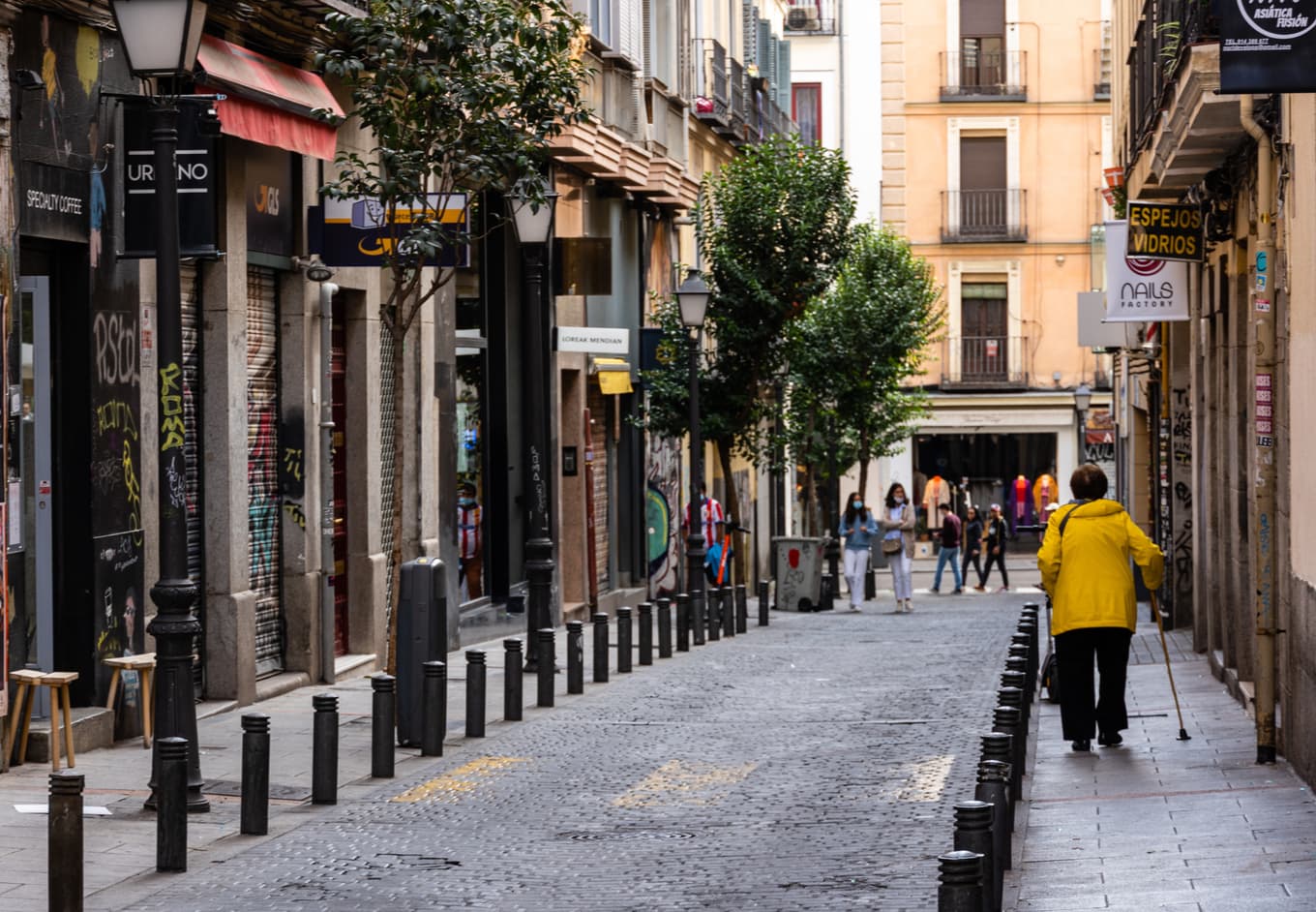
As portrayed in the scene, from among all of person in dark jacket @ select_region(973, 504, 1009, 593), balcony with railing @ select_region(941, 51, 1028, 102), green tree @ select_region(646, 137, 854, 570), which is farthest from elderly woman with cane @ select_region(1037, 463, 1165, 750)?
balcony with railing @ select_region(941, 51, 1028, 102)

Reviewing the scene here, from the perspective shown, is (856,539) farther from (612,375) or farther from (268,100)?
(268,100)

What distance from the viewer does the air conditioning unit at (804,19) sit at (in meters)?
55.4

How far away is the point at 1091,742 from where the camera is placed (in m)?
13.7

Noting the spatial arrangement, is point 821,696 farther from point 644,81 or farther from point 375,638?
point 644,81

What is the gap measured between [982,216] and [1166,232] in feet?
121

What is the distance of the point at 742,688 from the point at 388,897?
→ 9.35 meters

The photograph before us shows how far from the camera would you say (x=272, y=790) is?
12.0m

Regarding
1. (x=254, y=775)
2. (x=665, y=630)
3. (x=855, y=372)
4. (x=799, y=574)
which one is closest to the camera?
(x=254, y=775)

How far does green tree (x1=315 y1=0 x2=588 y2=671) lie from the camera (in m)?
14.6

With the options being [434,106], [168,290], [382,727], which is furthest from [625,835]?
[434,106]

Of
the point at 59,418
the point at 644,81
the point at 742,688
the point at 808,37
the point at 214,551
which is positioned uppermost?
the point at 808,37

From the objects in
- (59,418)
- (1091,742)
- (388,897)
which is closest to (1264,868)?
(388,897)

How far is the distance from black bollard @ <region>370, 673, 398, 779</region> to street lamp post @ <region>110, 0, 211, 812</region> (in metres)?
1.64

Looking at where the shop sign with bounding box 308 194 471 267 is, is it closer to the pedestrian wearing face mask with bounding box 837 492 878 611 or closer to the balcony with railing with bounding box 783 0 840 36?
the pedestrian wearing face mask with bounding box 837 492 878 611
